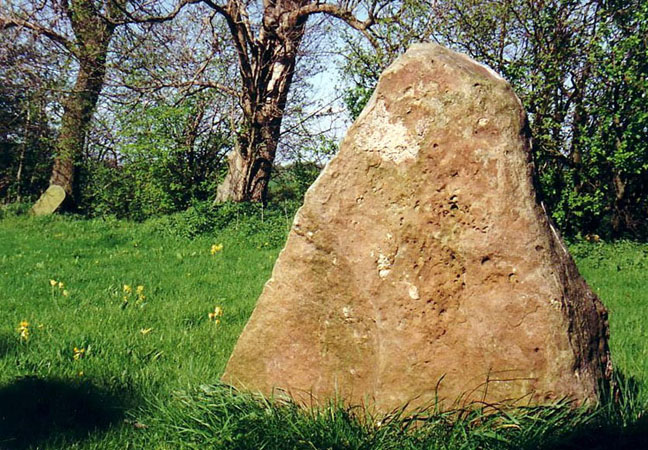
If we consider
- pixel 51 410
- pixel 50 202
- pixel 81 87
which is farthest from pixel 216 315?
pixel 81 87

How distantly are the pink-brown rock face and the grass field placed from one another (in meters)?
0.18

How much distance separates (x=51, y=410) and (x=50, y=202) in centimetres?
1376

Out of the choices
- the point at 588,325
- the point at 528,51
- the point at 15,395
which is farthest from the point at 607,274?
the point at 15,395

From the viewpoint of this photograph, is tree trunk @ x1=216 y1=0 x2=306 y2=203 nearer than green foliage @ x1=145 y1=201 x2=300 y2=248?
Answer: No

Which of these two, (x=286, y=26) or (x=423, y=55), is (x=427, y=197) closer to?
(x=423, y=55)

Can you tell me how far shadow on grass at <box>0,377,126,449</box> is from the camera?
11.3 feet

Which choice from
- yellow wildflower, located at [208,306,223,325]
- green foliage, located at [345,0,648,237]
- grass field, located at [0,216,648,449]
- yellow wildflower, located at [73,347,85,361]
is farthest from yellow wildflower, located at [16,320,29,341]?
green foliage, located at [345,0,648,237]

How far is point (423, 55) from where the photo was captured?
3.48 meters

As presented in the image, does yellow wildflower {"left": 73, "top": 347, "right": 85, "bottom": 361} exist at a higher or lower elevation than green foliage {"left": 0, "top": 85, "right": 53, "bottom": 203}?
lower

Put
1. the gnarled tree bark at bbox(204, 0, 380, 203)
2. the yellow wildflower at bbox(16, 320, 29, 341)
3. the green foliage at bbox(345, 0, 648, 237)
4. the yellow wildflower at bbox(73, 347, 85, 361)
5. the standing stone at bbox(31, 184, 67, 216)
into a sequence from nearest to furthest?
the yellow wildflower at bbox(73, 347, 85, 361)
the yellow wildflower at bbox(16, 320, 29, 341)
the green foliage at bbox(345, 0, 648, 237)
the gnarled tree bark at bbox(204, 0, 380, 203)
the standing stone at bbox(31, 184, 67, 216)

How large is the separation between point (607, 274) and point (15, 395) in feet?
25.2

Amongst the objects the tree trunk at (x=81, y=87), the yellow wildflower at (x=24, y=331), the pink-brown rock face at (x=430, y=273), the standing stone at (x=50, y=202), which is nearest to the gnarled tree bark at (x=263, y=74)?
the tree trunk at (x=81, y=87)

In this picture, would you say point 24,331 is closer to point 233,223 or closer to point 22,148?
point 233,223

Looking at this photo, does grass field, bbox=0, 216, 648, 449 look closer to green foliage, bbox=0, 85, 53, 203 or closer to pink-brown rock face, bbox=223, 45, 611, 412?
pink-brown rock face, bbox=223, 45, 611, 412
